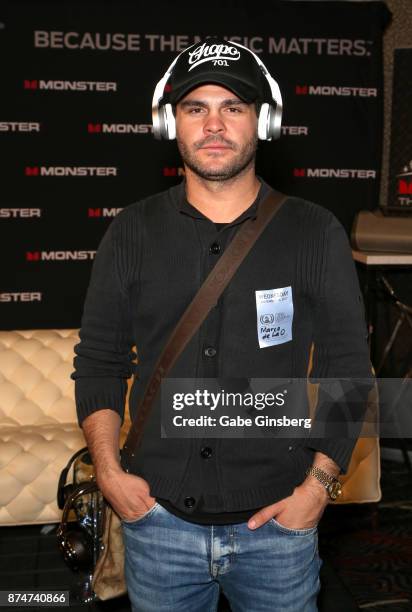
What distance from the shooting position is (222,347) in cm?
157

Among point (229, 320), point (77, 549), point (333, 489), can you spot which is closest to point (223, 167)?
point (229, 320)

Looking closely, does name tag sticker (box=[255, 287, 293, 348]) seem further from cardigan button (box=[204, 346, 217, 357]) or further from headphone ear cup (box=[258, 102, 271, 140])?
headphone ear cup (box=[258, 102, 271, 140])

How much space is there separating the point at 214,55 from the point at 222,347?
595mm

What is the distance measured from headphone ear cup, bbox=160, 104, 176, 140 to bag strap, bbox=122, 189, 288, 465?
33cm

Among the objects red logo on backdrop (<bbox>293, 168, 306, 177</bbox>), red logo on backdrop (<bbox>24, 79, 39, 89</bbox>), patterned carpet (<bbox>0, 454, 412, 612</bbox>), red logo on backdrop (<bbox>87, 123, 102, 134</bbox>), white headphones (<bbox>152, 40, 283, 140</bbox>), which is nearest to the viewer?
white headphones (<bbox>152, 40, 283, 140</bbox>)

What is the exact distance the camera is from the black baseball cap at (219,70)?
62.2 inches

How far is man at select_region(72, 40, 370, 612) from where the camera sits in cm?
154

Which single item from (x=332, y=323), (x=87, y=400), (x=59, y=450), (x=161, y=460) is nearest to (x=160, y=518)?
(x=161, y=460)

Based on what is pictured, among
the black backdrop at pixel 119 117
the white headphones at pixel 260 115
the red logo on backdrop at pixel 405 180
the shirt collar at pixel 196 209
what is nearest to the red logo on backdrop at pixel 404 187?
the red logo on backdrop at pixel 405 180

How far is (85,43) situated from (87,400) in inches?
132

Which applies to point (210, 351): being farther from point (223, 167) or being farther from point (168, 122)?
point (168, 122)

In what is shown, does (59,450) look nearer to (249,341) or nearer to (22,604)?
(22,604)

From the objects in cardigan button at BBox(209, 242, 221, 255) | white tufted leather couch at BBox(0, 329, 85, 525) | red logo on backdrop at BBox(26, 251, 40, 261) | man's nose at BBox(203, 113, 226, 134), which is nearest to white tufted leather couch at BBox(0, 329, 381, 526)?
white tufted leather couch at BBox(0, 329, 85, 525)

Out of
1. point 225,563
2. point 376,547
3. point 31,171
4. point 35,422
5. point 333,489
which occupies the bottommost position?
point 376,547
